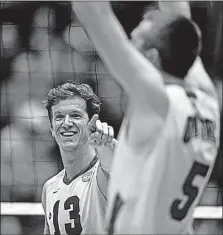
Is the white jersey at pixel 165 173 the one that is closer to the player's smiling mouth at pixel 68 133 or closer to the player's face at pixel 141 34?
the player's face at pixel 141 34

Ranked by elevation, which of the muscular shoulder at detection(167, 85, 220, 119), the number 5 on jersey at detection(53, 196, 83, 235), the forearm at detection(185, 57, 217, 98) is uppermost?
the forearm at detection(185, 57, 217, 98)

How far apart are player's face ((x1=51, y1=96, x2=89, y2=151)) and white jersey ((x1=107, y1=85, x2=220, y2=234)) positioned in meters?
1.46

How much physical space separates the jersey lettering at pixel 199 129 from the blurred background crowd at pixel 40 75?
A: 3.49m

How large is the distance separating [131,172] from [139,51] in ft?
1.19

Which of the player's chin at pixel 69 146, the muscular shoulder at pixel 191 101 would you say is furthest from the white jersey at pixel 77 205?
→ the muscular shoulder at pixel 191 101

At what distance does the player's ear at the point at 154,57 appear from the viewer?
245cm

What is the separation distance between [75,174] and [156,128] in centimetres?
175

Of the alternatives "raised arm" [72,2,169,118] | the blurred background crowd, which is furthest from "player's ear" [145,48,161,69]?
the blurred background crowd

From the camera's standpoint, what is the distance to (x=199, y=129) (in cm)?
251

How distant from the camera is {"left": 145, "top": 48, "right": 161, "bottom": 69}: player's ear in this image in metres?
2.45

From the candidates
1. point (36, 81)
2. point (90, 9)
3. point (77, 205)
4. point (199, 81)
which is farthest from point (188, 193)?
point (36, 81)

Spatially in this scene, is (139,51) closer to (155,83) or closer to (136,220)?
(155,83)

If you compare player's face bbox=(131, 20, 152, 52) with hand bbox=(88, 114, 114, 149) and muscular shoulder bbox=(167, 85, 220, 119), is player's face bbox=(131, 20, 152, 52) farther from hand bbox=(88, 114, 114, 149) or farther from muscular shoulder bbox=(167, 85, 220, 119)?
hand bbox=(88, 114, 114, 149)

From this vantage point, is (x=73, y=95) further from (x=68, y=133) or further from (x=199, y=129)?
(x=199, y=129)
